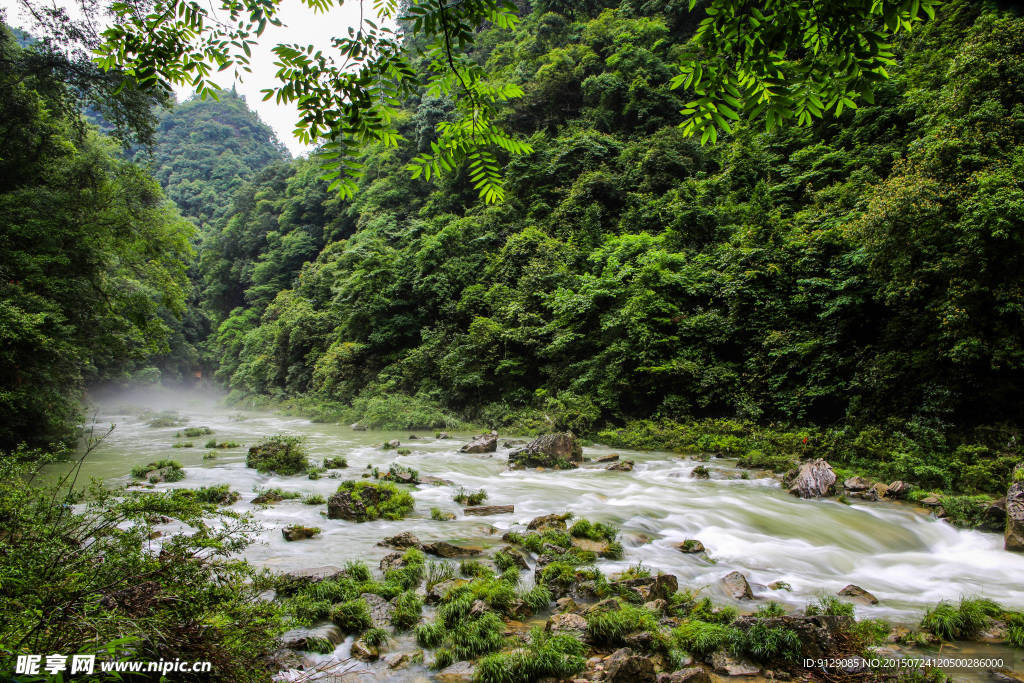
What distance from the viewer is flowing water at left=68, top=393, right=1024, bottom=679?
214 inches

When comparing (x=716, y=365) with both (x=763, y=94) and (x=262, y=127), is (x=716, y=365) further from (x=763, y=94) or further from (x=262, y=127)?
(x=262, y=127)

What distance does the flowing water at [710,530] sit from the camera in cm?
543

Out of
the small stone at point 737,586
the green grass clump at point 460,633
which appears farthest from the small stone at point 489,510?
the small stone at point 737,586

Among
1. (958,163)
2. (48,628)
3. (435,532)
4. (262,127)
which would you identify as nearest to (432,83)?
(48,628)

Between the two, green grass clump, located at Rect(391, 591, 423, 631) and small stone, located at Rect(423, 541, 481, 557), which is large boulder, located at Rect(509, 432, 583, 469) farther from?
green grass clump, located at Rect(391, 591, 423, 631)

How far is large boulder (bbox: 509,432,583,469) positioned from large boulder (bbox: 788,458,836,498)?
4.60 m

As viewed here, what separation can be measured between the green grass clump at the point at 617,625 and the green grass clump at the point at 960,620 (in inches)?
93.4

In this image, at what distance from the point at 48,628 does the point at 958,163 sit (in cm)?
1360

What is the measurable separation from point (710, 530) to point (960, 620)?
305 cm

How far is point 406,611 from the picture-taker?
14.0 ft

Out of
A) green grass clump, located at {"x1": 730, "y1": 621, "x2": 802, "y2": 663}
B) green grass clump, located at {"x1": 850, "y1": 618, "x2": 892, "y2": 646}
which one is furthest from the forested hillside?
green grass clump, located at {"x1": 850, "y1": 618, "x2": 892, "y2": 646}

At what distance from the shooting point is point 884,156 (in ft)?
46.4

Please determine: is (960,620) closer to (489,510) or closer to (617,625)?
(617,625)

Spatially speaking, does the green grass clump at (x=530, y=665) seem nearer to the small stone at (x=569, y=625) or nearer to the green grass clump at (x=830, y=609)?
the small stone at (x=569, y=625)
